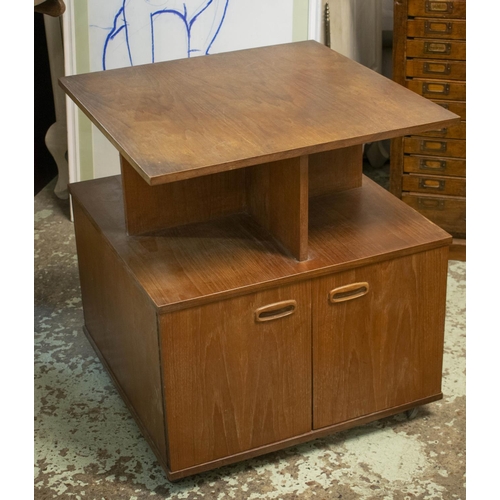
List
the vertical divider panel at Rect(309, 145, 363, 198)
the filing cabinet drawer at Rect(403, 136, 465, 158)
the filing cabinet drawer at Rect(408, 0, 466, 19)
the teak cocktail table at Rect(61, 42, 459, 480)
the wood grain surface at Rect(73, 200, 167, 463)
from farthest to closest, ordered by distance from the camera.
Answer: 1. the filing cabinet drawer at Rect(403, 136, 465, 158)
2. the filing cabinet drawer at Rect(408, 0, 466, 19)
3. the vertical divider panel at Rect(309, 145, 363, 198)
4. the wood grain surface at Rect(73, 200, 167, 463)
5. the teak cocktail table at Rect(61, 42, 459, 480)

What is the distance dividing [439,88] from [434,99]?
0.15 ft

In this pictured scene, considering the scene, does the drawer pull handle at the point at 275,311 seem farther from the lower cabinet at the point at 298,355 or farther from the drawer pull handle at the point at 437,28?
the drawer pull handle at the point at 437,28

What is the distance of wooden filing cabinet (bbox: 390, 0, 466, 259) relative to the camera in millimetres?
3162

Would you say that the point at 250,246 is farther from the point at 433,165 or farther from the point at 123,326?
the point at 433,165

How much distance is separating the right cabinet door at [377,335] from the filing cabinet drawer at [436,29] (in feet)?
3.40

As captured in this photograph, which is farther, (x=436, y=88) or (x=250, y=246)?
(x=436, y=88)

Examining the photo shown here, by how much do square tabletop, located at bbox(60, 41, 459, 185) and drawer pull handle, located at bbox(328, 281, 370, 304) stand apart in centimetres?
38

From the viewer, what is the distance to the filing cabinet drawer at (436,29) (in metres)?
3.15

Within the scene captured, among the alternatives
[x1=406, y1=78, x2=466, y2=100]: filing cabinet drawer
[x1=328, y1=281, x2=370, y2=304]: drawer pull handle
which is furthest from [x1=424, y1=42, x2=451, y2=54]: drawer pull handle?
[x1=328, y1=281, x2=370, y2=304]: drawer pull handle

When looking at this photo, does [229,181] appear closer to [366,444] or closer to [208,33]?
[366,444]

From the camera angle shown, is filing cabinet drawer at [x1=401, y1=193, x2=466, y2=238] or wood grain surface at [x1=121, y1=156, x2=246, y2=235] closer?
wood grain surface at [x1=121, y1=156, x2=246, y2=235]

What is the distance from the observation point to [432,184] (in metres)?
3.42

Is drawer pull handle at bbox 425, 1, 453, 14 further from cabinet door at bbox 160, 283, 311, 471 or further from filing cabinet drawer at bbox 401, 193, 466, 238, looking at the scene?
cabinet door at bbox 160, 283, 311, 471

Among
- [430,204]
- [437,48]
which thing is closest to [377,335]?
[430,204]
